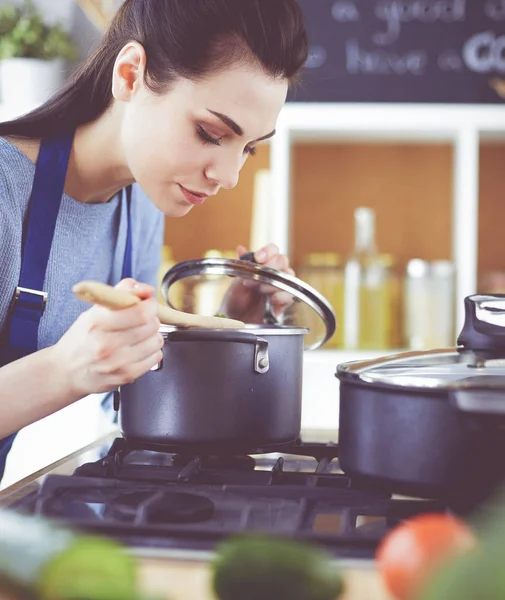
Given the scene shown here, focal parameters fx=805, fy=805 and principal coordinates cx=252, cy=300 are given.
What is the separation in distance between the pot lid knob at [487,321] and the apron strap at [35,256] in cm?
66

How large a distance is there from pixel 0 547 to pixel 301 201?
212cm

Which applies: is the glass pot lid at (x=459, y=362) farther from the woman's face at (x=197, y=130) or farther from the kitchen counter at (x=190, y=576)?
the woman's face at (x=197, y=130)

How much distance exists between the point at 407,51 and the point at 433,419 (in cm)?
184

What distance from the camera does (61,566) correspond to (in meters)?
0.41

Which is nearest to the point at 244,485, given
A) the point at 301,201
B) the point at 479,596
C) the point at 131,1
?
the point at 479,596

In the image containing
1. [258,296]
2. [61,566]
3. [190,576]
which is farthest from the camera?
[258,296]

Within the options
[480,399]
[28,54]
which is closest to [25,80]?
[28,54]

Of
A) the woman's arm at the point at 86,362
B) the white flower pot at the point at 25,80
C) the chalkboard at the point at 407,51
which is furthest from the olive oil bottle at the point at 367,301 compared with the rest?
the woman's arm at the point at 86,362

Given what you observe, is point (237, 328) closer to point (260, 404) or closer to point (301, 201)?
point (260, 404)

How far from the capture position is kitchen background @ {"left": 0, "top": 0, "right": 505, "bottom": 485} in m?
2.20

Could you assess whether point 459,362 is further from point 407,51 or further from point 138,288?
point 407,51

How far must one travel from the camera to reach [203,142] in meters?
1.05

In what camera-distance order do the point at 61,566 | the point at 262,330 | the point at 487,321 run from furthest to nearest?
the point at 262,330, the point at 487,321, the point at 61,566

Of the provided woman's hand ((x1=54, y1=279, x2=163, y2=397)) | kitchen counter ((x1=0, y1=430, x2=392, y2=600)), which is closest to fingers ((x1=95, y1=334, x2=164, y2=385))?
woman's hand ((x1=54, y1=279, x2=163, y2=397))
